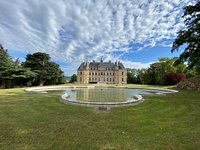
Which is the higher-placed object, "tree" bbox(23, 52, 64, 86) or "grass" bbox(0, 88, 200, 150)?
"tree" bbox(23, 52, 64, 86)

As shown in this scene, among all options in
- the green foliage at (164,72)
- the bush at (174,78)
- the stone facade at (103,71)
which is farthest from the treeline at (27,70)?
the green foliage at (164,72)

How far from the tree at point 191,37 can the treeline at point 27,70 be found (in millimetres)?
23067

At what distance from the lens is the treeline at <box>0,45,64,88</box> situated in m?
24.8

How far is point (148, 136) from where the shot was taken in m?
4.16

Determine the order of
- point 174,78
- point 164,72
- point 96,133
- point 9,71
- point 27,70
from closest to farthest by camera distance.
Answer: point 96,133, point 9,71, point 27,70, point 174,78, point 164,72

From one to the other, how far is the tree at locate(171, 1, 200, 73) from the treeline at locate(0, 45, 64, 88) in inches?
908

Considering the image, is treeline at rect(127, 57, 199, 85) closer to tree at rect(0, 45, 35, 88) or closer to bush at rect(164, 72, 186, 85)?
bush at rect(164, 72, 186, 85)

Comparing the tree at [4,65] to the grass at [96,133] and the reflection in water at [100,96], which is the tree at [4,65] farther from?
the grass at [96,133]

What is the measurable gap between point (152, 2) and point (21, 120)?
562 inches

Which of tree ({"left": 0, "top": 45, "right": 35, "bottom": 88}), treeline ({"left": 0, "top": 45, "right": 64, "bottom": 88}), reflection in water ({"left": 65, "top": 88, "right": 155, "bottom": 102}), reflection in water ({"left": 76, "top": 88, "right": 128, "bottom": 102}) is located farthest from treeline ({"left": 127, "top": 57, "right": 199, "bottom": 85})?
tree ({"left": 0, "top": 45, "right": 35, "bottom": 88})

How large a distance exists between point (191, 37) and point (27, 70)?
24.2 m

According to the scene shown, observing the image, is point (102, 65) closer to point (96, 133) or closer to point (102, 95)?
point (102, 95)

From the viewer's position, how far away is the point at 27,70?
2630 cm

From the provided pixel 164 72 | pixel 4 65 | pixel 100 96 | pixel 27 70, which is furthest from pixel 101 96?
pixel 164 72
